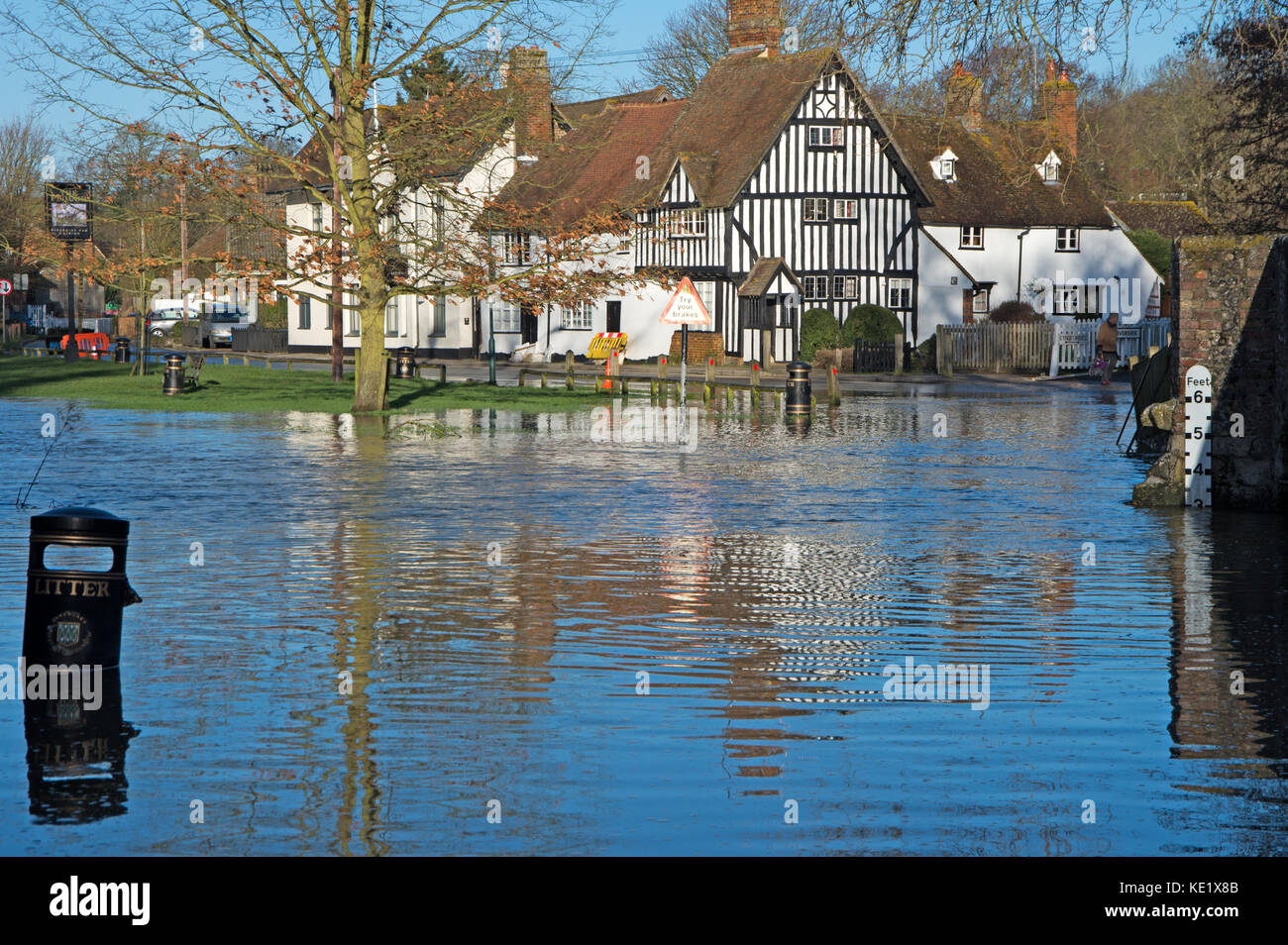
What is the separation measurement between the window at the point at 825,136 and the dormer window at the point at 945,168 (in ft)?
27.7

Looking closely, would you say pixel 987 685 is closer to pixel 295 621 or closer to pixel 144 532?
pixel 295 621

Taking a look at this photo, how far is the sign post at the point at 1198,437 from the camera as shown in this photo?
16422 millimetres

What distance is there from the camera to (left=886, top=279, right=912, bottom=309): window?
191 feet

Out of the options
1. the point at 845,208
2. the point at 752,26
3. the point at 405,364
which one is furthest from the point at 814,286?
the point at 405,364

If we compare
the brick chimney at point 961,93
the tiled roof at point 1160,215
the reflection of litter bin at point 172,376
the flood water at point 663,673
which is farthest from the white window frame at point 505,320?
the brick chimney at point 961,93

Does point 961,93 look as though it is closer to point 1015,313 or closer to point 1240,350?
point 1240,350

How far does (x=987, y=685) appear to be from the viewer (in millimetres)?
8477

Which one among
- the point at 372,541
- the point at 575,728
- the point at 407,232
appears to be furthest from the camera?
the point at 407,232

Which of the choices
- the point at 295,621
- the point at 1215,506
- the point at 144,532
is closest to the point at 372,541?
the point at 144,532

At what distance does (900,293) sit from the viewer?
58375 millimetres

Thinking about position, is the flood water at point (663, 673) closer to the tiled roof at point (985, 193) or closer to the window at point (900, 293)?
the window at point (900, 293)
